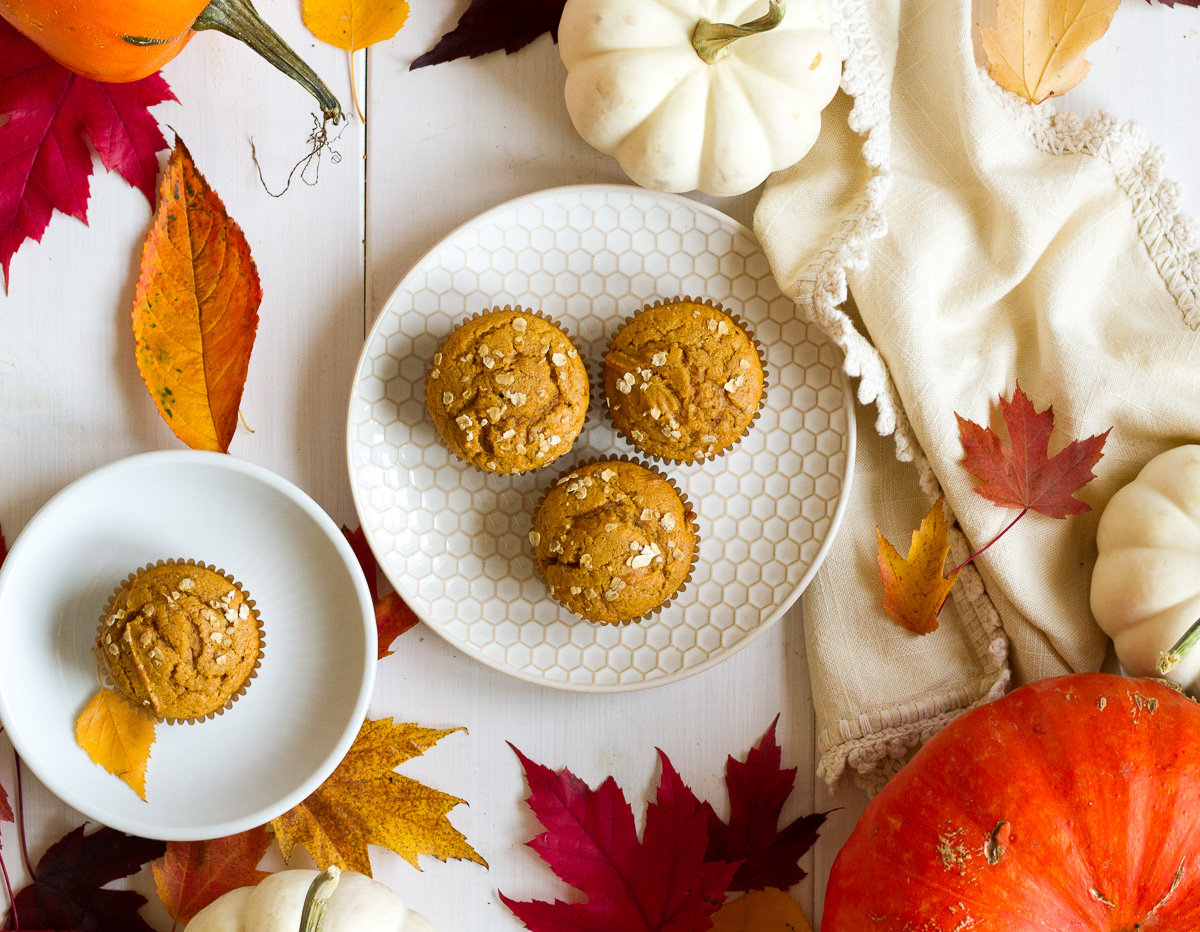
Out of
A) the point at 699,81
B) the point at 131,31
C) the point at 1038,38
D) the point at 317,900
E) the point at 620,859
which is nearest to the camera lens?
the point at 317,900

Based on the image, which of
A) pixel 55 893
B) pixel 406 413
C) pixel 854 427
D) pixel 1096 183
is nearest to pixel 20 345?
pixel 406 413

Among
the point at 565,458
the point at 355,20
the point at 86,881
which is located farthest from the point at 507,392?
the point at 86,881

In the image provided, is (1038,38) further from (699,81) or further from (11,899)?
(11,899)

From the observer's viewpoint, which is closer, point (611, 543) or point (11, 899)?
point (611, 543)

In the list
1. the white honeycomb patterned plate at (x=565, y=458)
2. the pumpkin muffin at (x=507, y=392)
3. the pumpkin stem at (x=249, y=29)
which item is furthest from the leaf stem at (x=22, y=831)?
the pumpkin stem at (x=249, y=29)

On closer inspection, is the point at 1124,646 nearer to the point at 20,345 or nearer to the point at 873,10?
the point at 873,10
